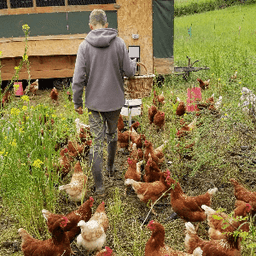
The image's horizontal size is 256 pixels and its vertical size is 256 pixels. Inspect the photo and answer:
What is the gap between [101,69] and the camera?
3662 mm

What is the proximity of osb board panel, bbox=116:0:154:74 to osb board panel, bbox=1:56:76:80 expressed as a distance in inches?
60.5

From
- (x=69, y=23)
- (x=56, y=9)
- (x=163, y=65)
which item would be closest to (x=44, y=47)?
(x=69, y=23)

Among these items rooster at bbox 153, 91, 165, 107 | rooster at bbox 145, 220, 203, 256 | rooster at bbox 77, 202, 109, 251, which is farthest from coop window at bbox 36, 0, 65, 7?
rooster at bbox 145, 220, 203, 256

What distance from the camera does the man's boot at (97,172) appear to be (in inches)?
148

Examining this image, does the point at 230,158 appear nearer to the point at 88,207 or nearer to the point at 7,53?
the point at 88,207

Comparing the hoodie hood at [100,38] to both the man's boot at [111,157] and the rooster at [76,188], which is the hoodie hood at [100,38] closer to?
the man's boot at [111,157]

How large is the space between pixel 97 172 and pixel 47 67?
5.43 m

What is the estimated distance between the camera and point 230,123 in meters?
3.68

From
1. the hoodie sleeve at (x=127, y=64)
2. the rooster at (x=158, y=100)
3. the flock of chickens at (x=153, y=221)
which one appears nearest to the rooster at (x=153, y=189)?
the flock of chickens at (x=153, y=221)

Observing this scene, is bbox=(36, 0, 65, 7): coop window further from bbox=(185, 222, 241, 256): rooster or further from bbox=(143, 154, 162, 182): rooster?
bbox=(185, 222, 241, 256): rooster

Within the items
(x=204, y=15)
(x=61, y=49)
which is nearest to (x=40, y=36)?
(x=61, y=49)

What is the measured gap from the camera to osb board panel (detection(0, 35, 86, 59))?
26.6ft

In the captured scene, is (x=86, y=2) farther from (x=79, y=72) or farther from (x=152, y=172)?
(x=152, y=172)

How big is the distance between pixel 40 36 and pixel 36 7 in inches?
27.9
